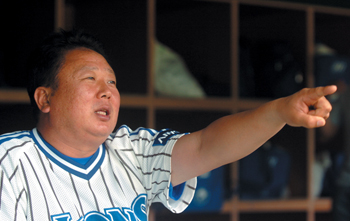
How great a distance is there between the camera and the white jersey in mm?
968

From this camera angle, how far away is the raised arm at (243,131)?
2.98 feet

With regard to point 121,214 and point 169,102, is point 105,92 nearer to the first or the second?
point 121,214

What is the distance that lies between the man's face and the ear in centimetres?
2

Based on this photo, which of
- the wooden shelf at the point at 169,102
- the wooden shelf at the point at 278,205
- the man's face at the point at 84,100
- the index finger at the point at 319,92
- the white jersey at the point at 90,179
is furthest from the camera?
the wooden shelf at the point at 278,205

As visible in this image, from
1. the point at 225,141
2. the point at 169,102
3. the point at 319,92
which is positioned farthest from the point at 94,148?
the point at 169,102

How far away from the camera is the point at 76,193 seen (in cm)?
104

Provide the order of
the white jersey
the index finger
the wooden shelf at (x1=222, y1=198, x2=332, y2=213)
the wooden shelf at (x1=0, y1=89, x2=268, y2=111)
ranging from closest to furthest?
the index finger, the white jersey, the wooden shelf at (x1=0, y1=89, x2=268, y2=111), the wooden shelf at (x1=222, y1=198, x2=332, y2=213)

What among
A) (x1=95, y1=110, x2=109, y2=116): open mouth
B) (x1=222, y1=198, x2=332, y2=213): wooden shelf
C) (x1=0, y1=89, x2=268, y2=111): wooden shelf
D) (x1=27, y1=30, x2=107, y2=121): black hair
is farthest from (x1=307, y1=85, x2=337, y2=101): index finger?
(x1=222, y1=198, x2=332, y2=213): wooden shelf

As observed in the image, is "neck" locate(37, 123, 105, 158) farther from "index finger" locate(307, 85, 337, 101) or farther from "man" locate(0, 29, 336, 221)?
"index finger" locate(307, 85, 337, 101)

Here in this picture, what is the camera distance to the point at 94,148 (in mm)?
1134

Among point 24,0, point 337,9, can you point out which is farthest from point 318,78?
point 24,0

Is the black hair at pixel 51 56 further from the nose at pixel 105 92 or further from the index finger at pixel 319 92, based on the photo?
the index finger at pixel 319 92

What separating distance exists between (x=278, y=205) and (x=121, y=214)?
157 cm

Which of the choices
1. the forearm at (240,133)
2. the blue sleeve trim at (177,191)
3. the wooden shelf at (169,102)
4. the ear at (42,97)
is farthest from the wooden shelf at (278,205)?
the ear at (42,97)
